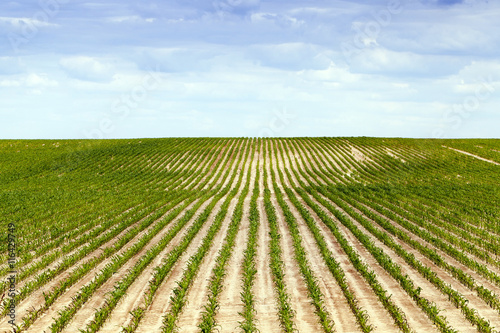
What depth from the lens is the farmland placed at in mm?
10844

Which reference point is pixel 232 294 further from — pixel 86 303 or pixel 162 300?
pixel 86 303

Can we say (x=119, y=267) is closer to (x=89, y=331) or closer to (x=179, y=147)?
(x=89, y=331)

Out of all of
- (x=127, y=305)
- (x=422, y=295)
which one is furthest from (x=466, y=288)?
(x=127, y=305)

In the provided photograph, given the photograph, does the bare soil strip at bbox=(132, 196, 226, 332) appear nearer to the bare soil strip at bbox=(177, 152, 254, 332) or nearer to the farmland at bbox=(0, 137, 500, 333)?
the farmland at bbox=(0, 137, 500, 333)

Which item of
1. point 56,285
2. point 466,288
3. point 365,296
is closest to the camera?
point 365,296

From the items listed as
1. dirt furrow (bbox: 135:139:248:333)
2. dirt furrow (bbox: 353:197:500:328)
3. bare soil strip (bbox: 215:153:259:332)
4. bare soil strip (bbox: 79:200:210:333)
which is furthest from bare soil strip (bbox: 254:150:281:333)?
dirt furrow (bbox: 353:197:500:328)

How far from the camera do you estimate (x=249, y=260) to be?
15617mm

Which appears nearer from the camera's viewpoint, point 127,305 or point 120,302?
point 127,305

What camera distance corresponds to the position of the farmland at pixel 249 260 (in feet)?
35.6

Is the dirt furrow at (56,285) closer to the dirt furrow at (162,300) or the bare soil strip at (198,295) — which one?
the dirt furrow at (162,300)

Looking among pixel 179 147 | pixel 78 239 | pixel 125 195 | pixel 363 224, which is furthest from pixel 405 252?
pixel 179 147

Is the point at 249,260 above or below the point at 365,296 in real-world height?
above

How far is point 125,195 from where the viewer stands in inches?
1390

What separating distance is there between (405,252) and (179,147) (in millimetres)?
61323
